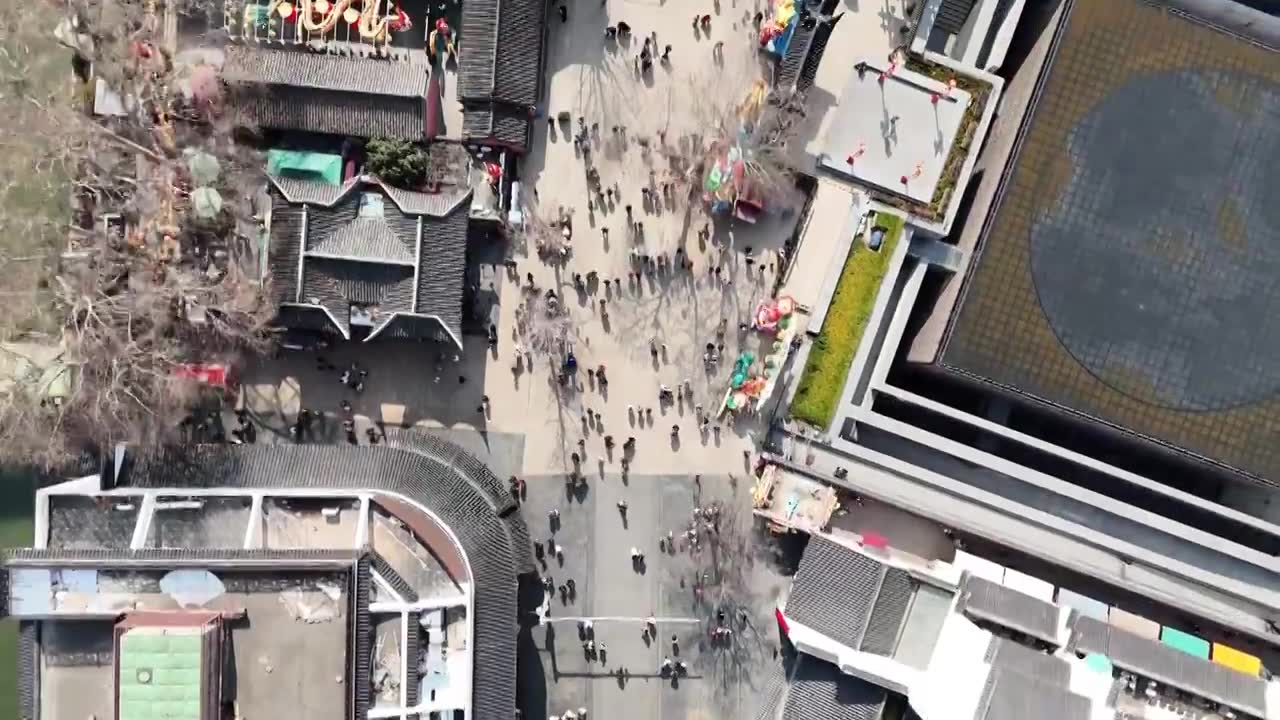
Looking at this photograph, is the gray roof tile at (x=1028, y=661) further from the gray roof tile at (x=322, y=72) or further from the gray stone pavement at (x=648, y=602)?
the gray roof tile at (x=322, y=72)

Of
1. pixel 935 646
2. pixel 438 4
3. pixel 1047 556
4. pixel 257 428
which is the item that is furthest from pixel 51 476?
pixel 1047 556

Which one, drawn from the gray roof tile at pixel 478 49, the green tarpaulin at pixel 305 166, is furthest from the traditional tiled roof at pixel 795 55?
the green tarpaulin at pixel 305 166

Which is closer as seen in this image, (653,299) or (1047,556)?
(1047,556)

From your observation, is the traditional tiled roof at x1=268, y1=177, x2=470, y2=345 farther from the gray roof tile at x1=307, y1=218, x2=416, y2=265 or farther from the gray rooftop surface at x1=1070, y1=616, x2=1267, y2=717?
the gray rooftop surface at x1=1070, y1=616, x2=1267, y2=717

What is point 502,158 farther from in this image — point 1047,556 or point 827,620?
point 1047,556

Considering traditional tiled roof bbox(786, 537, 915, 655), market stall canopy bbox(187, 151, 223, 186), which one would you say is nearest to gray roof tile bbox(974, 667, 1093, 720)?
traditional tiled roof bbox(786, 537, 915, 655)

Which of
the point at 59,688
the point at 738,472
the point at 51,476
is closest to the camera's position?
the point at 59,688
